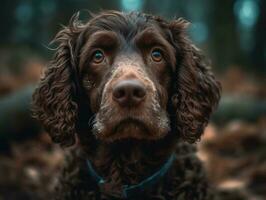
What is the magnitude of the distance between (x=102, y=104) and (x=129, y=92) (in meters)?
0.36

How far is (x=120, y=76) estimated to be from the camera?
4906mm

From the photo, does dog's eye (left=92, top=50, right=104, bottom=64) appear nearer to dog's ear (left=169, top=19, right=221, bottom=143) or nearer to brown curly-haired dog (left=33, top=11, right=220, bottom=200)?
brown curly-haired dog (left=33, top=11, right=220, bottom=200)

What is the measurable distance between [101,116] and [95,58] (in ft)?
1.72

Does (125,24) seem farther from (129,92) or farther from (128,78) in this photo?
(129,92)

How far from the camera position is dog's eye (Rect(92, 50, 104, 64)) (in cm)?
528

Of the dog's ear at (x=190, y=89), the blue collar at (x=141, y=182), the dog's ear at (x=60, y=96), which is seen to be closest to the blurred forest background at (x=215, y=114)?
the dog's ear at (x=190, y=89)

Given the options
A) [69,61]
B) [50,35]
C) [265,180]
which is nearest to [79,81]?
[69,61]

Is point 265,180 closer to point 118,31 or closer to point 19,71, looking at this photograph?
point 118,31

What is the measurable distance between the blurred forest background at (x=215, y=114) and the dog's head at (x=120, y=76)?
62 cm

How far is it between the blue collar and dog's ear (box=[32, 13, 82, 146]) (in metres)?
0.35

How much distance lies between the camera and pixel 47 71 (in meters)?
5.68

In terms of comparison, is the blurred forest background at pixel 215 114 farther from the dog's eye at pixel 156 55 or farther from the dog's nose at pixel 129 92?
the dog's nose at pixel 129 92

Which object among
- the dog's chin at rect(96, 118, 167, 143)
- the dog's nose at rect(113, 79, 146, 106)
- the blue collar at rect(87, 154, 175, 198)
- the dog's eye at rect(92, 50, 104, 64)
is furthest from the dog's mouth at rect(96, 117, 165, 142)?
the dog's eye at rect(92, 50, 104, 64)

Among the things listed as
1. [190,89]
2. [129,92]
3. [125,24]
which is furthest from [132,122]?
[125,24]
